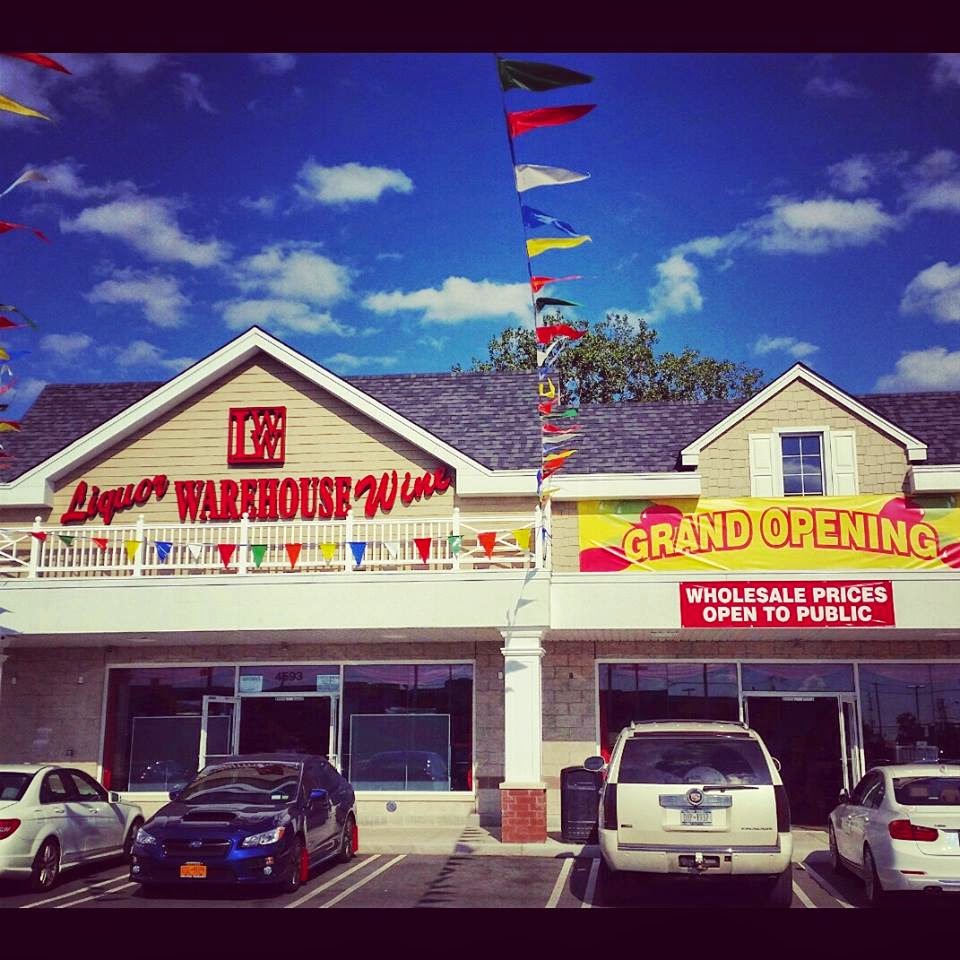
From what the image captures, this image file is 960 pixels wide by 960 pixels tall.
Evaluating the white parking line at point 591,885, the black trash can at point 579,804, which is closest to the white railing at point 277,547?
the black trash can at point 579,804

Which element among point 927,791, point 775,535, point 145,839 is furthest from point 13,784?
point 775,535

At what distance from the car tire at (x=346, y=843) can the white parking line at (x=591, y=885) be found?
314 cm

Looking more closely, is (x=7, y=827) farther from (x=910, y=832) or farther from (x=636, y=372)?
(x=636, y=372)

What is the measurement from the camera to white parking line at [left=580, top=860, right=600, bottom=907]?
11.4 metres

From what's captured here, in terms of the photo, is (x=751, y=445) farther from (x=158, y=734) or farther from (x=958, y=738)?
(x=158, y=734)

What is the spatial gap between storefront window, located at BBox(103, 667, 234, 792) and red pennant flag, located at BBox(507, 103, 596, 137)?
39.6ft

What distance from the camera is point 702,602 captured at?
16.7 m

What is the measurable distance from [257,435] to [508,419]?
4.87 meters

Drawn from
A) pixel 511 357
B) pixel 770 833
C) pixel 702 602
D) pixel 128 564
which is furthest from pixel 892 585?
pixel 511 357

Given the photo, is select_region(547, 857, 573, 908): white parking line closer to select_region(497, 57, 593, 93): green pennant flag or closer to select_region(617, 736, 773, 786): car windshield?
select_region(617, 736, 773, 786): car windshield

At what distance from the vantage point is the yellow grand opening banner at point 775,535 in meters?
18.5

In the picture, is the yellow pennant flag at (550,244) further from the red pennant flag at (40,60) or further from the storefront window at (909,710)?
the storefront window at (909,710)

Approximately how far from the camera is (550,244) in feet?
40.0

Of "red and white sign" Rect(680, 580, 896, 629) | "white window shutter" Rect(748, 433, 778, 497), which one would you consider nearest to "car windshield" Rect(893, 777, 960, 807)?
"red and white sign" Rect(680, 580, 896, 629)
